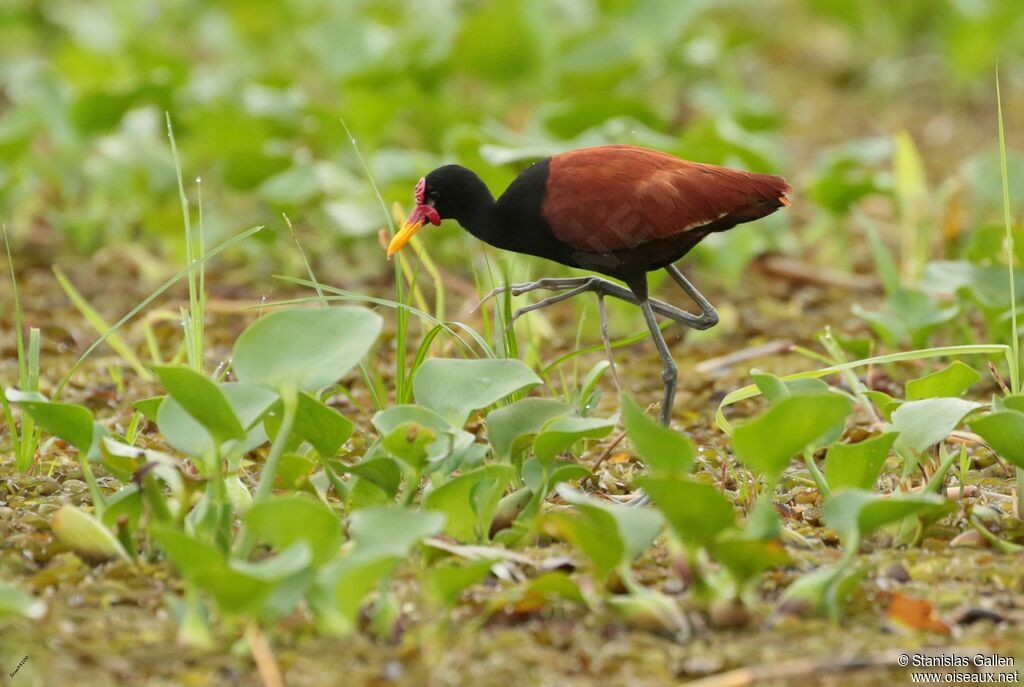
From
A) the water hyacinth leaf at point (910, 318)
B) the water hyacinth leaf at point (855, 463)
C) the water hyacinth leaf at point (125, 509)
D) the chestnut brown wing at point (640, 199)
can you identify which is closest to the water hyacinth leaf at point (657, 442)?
the water hyacinth leaf at point (855, 463)

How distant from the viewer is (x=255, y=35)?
7488 millimetres

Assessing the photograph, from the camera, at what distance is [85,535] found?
8.87 feet

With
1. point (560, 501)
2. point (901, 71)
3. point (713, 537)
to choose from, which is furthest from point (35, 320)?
point (901, 71)

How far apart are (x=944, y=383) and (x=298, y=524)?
144 centimetres

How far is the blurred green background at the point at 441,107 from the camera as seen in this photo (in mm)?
5266

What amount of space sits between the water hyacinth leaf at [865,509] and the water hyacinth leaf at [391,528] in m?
0.71

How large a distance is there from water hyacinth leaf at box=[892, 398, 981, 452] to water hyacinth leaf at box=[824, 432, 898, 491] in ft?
0.19

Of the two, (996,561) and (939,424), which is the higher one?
(939,424)

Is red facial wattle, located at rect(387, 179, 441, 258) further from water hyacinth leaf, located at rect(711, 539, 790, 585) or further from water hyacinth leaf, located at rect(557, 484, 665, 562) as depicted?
water hyacinth leaf, located at rect(711, 539, 790, 585)

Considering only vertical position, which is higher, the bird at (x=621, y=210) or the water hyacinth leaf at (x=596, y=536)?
the bird at (x=621, y=210)

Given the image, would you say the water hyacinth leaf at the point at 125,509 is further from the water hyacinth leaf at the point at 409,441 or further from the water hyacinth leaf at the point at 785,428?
the water hyacinth leaf at the point at 785,428

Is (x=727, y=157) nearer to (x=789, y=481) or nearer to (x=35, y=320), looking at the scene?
(x=789, y=481)

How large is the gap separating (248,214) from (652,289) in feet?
→ 5.99

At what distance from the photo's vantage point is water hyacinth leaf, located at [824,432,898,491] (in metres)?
2.77
